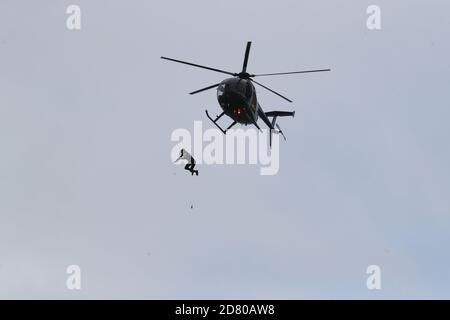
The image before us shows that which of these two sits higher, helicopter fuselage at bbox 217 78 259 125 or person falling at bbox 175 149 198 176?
helicopter fuselage at bbox 217 78 259 125

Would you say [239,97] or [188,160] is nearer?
[239,97]

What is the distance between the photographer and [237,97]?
45.5m

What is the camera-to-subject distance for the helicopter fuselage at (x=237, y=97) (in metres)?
45.5

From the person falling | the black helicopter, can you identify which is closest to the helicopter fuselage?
the black helicopter

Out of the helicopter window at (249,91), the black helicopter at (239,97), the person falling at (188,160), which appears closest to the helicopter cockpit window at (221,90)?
the black helicopter at (239,97)

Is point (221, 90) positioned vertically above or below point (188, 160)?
above

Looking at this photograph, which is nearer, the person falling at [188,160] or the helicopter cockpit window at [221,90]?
the helicopter cockpit window at [221,90]

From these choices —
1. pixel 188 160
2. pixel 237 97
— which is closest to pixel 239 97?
pixel 237 97

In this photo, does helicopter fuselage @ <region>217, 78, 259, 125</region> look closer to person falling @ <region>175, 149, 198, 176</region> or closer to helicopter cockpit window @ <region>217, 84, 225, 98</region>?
helicopter cockpit window @ <region>217, 84, 225, 98</region>

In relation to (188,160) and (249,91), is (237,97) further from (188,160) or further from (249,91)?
(188,160)

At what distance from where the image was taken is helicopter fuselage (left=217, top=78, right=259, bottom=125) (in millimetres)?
45531

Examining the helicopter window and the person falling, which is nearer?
the helicopter window

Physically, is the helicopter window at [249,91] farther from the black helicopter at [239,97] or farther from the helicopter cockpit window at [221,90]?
the helicopter cockpit window at [221,90]

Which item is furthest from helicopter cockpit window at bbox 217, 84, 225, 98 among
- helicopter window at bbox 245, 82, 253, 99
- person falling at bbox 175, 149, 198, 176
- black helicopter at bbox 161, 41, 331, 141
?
person falling at bbox 175, 149, 198, 176
